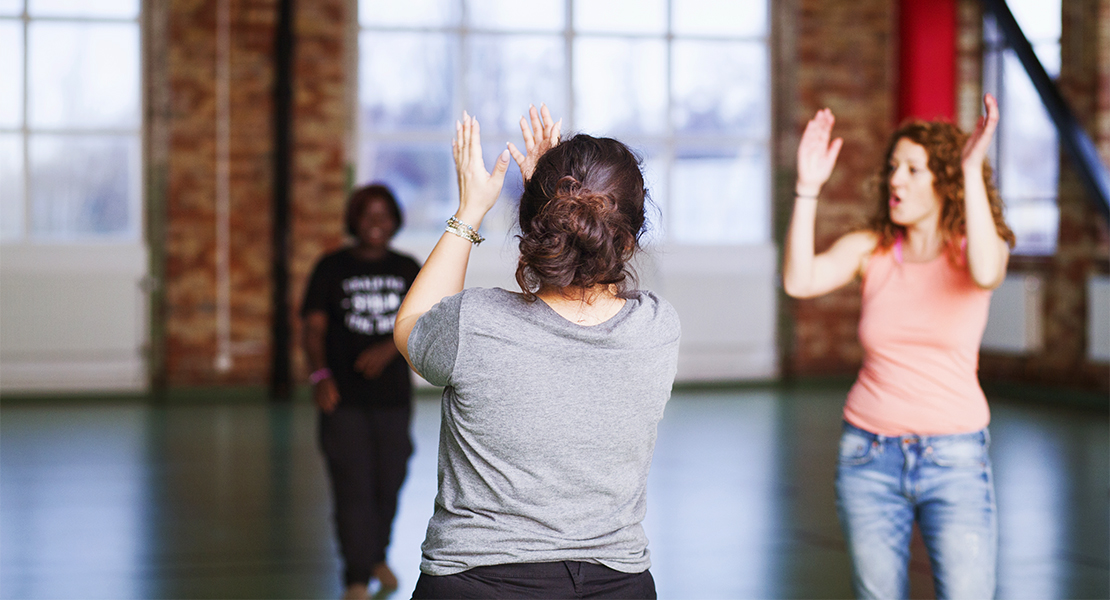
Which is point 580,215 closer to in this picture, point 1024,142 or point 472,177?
point 472,177

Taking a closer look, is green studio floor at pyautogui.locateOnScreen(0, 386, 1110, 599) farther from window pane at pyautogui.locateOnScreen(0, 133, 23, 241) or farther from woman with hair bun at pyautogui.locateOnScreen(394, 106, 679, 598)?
woman with hair bun at pyautogui.locateOnScreen(394, 106, 679, 598)

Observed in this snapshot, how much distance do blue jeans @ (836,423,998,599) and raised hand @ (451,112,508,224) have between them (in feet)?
3.62

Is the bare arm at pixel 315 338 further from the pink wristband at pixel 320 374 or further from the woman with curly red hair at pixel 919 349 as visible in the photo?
the woman with curly red hair at pixel 919 349

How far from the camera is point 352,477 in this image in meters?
3.64

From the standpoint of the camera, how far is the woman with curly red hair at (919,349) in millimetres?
2248

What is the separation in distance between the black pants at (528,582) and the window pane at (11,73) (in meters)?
8.16

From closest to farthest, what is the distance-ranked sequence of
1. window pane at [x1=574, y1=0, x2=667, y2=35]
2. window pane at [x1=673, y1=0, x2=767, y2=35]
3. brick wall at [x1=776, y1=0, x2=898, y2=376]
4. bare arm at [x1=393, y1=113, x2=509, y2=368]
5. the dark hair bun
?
the dark hair bun < bare arm at [x1=393, y1=113, x2=509, y2=368] < window pane at [x1=574, y1=0, x2=667, y2=35] < window pane at [x1=673, y1=0, x2=767, y2=35] < brick wall at [x1=776, y1=0, x2=898, y2=376]

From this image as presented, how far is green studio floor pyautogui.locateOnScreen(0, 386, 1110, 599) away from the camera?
3818 millimetres

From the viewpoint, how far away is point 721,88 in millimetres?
9656

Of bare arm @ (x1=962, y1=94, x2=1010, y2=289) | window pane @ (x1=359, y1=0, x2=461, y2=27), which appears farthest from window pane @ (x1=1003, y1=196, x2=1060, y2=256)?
bare arm @ (x1=962, y1=94, x2=1010, y2=289)

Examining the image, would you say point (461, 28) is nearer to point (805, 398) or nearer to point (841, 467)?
point (805, 398)

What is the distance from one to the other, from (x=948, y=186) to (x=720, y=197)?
7301mm

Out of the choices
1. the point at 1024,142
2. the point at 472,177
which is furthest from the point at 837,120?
the point at 472,177

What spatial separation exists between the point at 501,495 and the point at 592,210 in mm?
382
